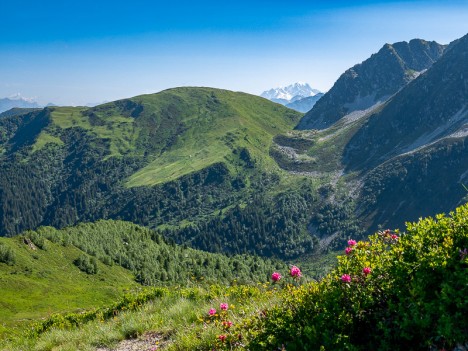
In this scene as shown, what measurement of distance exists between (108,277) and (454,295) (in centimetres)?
13734

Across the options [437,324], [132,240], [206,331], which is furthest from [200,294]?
[132,240]

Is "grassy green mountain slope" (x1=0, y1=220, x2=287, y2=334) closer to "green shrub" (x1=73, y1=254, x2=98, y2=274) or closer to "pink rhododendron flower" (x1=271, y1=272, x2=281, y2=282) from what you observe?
"green shrub" (x1=73, y1=254, x2=98, y2=274)

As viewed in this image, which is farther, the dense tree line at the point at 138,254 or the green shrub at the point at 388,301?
the dense tree line at the point at 138,254

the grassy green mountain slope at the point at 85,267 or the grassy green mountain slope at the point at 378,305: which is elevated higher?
the grassy green mountain slope at the point at 378,305

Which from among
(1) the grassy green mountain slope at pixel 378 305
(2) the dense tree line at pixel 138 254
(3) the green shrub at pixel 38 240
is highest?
(1) the grassy green mountain slope at pixel 378 305

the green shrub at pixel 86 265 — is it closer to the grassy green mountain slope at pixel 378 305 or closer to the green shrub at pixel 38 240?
the green shrub at pixel 38 240

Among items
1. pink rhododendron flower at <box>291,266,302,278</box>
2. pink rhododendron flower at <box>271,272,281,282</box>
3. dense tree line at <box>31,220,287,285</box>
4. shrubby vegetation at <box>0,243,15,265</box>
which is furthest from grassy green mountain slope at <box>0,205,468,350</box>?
dense tree line at <box>31,220,287,285</box>

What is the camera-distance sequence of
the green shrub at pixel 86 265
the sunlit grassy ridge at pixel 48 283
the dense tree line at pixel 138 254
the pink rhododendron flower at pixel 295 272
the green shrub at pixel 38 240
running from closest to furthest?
the pink rhododendron flower at pixel 295 272
the sunlit grassy ridge at pixel 48 283
the green shrub at pixel 38 240
the green shrub at pixel 86 265
the dense tree line at pixel 138 254

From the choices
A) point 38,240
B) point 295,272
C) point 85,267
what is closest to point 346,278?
point 295,272

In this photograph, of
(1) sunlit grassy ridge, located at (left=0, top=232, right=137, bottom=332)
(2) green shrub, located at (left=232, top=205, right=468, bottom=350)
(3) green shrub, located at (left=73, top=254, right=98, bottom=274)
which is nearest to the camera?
(2) green shrub, located at (left=232, top=205, right=468, bottom=350)

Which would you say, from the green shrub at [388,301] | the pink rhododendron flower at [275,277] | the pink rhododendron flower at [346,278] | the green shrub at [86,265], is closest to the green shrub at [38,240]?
the green shrub at [86,265]

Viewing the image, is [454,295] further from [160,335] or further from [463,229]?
[160,335]

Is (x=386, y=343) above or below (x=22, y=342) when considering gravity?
above

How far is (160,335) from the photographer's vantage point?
38.4ft
